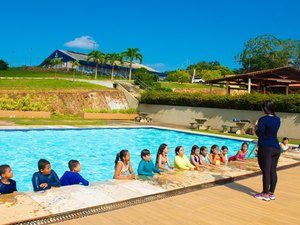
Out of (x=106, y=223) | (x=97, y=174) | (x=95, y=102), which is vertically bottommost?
(x=97, y=174)

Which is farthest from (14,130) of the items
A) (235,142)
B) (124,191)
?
(124,191)

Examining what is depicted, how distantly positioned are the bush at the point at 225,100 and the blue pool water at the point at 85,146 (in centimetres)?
463

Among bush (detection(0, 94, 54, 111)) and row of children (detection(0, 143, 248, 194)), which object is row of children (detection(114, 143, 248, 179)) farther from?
bush (detection(0, 94, 54, 111))

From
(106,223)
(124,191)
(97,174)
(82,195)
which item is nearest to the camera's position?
(106,223)

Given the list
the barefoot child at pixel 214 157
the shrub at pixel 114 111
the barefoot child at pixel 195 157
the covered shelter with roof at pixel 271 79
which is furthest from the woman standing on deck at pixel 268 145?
the shrub at pixel 114 111

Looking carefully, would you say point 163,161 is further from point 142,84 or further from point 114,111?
point 142,84

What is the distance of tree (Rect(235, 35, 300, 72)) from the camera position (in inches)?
2137

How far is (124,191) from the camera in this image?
4.98m

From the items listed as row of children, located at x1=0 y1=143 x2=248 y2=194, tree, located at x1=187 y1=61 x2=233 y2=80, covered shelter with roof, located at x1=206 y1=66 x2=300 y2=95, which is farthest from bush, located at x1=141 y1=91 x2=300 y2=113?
tree, located at x1=187 y1=61 x2=233 y2=80

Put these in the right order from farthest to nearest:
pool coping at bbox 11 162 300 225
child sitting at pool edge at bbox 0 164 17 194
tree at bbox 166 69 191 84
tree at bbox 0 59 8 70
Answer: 1. tree at bbox 166 69 191 84
2. tree at bbox 0 59 8 70
3. child sitting at pool edge at bbox 0 164 17 194
4. pool coping at bbox 11 162 300 225

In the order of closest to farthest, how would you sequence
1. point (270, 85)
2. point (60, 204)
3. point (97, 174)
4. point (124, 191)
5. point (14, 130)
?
point (60, 204)
point (124, 191)
point (97, 174)
point (14, 130)
point (270, 85)

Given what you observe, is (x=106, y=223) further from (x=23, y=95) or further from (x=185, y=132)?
(x=23, y=95)

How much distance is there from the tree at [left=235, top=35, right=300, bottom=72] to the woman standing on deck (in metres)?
52.4

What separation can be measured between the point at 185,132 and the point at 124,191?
14470mm
